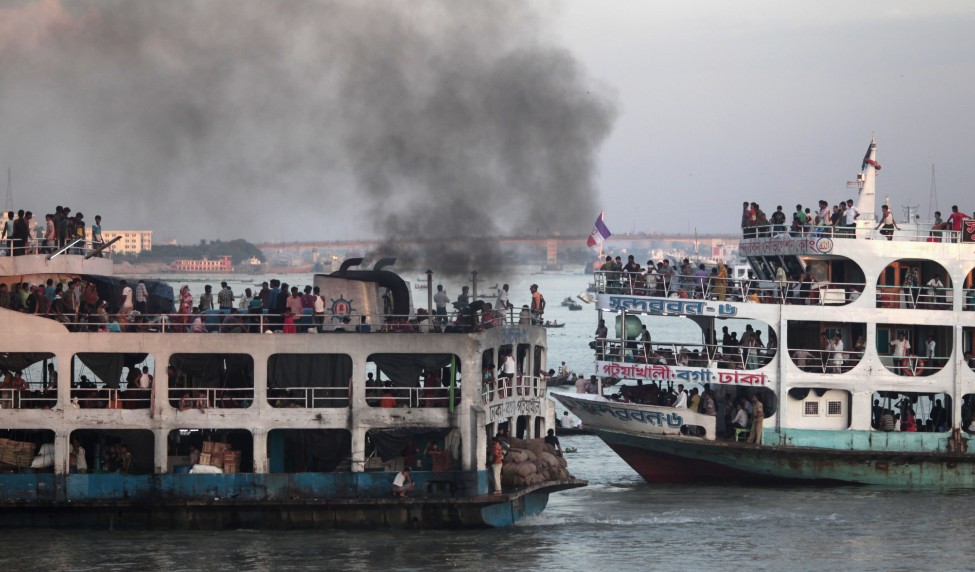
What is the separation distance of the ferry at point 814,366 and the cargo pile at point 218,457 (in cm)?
933

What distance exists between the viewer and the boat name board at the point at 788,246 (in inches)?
1239

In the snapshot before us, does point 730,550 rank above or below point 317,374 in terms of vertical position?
below

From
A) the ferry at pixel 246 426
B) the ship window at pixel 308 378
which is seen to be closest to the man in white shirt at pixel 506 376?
the ferry at pixel 246 426

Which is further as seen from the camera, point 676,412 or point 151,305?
point 676,412

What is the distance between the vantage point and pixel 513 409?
88.4 ft

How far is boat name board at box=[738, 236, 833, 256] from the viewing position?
31469mm

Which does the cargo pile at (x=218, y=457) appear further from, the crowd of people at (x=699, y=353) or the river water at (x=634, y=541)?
the crowd of people at (x=699, y=353)

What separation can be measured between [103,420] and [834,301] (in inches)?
608

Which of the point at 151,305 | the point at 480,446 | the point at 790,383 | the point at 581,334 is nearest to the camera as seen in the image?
the point at 480,446

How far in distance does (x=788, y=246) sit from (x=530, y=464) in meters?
9.51

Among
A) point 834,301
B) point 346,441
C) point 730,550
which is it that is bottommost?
point 730,550

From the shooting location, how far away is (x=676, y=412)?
102ft

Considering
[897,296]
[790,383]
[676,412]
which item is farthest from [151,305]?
[897,296]

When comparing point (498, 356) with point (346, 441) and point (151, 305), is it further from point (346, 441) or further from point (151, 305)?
point (151, 305)
